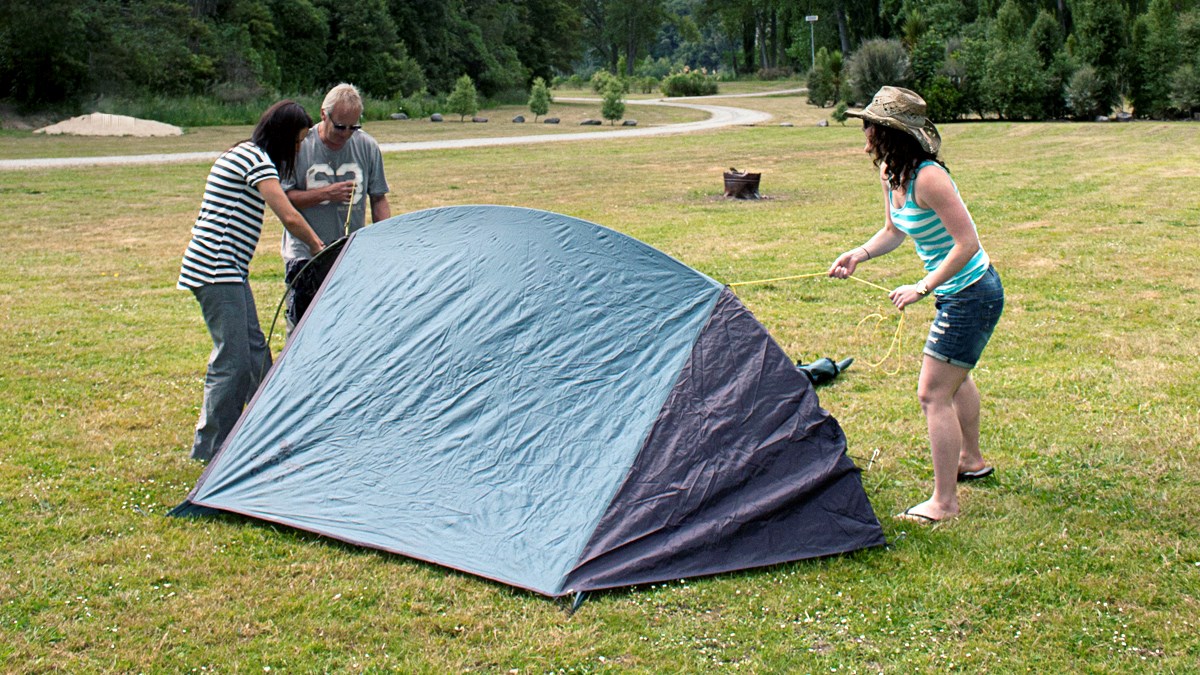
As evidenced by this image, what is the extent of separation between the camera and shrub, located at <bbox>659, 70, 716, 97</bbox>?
5669 cm

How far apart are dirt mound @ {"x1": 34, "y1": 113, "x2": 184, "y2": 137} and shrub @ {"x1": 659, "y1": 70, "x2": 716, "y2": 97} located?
31625 millimetres

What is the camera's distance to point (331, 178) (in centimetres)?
590

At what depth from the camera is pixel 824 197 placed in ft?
51.4

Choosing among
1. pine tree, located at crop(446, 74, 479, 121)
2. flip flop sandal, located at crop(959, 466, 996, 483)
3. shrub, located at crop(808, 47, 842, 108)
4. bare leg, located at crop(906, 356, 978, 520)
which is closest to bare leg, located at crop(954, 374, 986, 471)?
flip flop sandal, located at crop(959, 466, 996, 483)

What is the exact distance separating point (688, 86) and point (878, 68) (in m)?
23.9

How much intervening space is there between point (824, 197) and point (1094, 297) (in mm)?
7031

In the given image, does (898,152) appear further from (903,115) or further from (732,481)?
(732,481)

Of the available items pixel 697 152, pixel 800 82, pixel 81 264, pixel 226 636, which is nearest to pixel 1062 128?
pixel 697 152

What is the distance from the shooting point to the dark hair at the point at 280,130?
5.28m

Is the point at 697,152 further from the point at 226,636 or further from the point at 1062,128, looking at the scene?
the point at 226,636

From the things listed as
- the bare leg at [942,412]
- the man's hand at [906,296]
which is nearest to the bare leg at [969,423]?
the bare leg at [942,412]

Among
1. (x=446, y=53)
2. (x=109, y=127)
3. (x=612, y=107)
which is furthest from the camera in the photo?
(x=446, y=53)

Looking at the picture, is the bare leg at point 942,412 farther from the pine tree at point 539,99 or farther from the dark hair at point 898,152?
the pine tree at point 539,99

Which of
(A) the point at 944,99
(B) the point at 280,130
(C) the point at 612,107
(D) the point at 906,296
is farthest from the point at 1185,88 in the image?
(B) the point at 280,130
